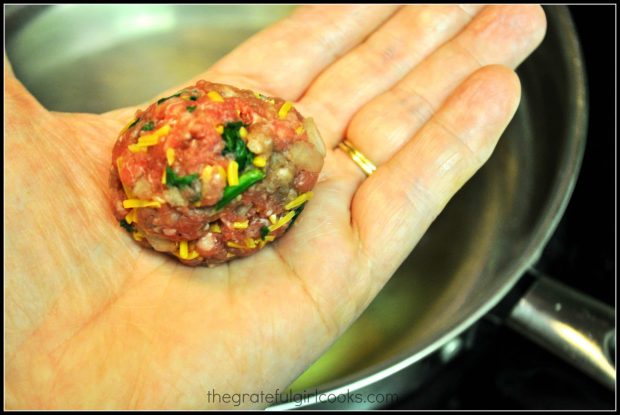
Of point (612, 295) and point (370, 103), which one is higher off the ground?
point (370, 103)

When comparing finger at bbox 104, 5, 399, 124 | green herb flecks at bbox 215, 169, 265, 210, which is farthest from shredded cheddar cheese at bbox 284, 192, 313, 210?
finger at bbox 104, 5, 399, 124

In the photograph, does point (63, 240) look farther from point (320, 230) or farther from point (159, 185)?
point (320, 230)

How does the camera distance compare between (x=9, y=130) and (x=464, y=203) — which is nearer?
(x=9, y=130)

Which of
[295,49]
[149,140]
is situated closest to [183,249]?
[149,140]

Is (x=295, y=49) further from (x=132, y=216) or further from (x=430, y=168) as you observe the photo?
(x=132, y=216)

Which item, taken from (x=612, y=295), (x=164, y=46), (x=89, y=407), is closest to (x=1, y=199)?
(x=89, y=407)

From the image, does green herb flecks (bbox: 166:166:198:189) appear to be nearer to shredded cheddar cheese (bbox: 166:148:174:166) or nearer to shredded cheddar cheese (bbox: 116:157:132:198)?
shredded cheddar cheese (bbox: 166:148:174:166)

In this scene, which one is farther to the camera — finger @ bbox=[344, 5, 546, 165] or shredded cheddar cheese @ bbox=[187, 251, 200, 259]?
finger @ bbox=[344, 5, 546, 165]
